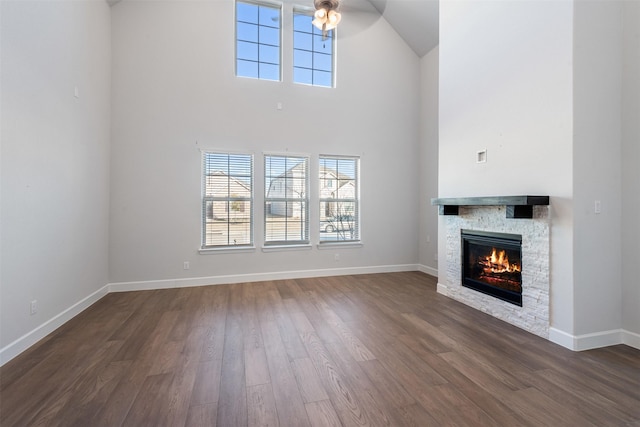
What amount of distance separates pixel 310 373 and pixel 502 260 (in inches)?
100

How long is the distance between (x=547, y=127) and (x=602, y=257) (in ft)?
4.32

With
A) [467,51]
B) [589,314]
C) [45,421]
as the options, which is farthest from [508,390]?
[467,51]

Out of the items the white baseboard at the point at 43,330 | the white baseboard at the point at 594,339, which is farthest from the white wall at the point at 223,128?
the white baseboard at the point at 594,339

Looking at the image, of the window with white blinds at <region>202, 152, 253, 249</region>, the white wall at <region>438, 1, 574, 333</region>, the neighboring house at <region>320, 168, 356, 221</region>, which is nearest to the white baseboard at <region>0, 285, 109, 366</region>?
the window with white blinds at <region>202, 152, 253, 249</region>

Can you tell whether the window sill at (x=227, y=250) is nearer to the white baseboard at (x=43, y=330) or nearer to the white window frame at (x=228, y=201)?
the white window frame at (x=228, y=201)

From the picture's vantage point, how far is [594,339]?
258 cm

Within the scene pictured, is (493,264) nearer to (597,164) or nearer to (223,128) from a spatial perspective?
(597,164)

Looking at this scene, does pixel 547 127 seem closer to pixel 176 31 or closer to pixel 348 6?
pixel 348 6

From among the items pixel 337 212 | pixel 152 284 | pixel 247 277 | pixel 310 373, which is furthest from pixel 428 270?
pixel 152 284

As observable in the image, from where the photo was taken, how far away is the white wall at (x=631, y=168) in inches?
101

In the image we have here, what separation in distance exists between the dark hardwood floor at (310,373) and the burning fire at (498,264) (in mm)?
575

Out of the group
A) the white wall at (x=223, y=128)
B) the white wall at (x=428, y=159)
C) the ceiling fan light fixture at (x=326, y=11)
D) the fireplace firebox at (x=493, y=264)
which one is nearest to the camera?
the fireplace firebox at (x=493, y=264)

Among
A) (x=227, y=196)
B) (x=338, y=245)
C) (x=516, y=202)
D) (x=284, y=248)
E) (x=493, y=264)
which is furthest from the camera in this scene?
(x=338, y=245)

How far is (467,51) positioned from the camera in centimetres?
371
